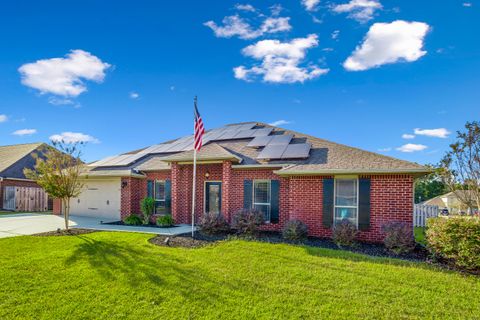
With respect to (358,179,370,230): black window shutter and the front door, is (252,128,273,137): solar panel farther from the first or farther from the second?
(358,179,370,230): black window shutter

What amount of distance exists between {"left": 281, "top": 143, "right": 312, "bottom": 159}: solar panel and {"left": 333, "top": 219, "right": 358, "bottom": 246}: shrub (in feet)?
11.0

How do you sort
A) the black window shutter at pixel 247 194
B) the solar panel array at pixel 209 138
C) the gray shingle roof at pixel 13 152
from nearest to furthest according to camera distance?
the black window shutter at pixel 247 194 < the solar panel array at pixel 209 138 < the gray shingle roof at pixel 13 152

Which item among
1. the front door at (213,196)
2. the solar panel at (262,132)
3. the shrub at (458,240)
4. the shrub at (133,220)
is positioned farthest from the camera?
the solar panel at (262,132)

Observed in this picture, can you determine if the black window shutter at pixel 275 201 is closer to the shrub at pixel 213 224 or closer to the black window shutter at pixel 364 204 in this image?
the shrub at pixel 213 224

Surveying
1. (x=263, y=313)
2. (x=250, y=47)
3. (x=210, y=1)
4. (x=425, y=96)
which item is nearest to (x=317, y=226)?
(x=263, y=313)

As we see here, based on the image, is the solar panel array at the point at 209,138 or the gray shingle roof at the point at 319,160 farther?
the solar panel array at the point at 209,138

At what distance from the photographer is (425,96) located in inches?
462

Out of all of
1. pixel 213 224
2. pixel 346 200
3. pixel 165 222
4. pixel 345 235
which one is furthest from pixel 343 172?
pixel 165 222

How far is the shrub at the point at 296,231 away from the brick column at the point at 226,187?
2.93 m

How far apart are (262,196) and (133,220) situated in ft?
21.0

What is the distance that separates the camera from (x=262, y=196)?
11.4 m

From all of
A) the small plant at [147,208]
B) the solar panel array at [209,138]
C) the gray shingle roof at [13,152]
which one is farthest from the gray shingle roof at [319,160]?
the gray shingle roof at [13,152]

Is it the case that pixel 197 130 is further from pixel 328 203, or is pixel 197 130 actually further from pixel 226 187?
pixel 328 203

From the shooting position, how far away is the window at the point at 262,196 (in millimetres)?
11262
